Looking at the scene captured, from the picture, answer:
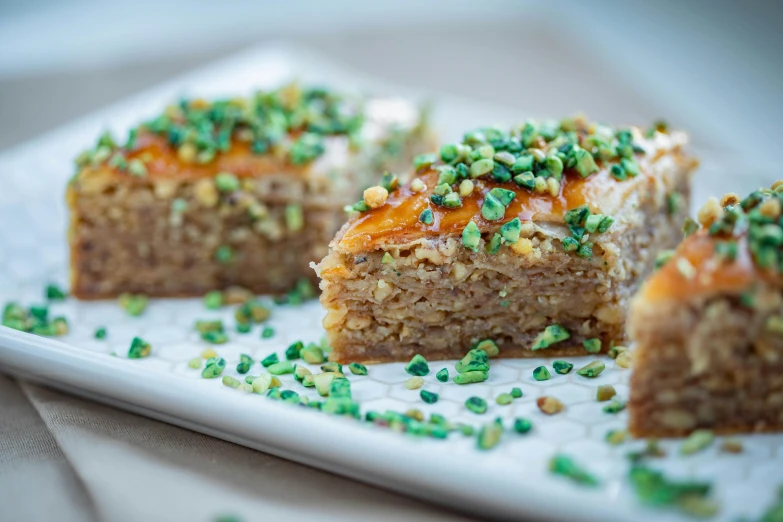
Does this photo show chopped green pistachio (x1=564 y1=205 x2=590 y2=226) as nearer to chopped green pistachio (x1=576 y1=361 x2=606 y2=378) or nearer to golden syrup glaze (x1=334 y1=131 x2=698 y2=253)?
golden syrup glaze (x1=334 y1=131 x2=698 y2=253)

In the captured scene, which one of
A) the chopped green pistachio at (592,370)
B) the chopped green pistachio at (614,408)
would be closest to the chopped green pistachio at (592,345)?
the chopped green pistachio at (592,370)

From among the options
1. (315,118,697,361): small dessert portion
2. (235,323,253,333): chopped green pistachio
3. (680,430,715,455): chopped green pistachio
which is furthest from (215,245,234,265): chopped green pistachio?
(680,430,715,455): chopped green pistachio

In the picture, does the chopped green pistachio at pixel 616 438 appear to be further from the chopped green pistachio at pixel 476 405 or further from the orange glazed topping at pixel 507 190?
the orange glazed topping at pixel 507 190

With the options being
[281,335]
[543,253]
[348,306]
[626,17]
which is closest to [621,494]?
[543,253]

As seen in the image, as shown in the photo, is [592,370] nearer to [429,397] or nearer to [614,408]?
[614,408]

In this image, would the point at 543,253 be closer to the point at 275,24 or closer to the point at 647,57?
the point at 647,57

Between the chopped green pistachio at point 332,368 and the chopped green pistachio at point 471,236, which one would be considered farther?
the chopped green pistachio at point 332,368
